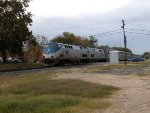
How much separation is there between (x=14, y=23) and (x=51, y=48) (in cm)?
864

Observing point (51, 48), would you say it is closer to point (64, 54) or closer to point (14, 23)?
point (64, 54)

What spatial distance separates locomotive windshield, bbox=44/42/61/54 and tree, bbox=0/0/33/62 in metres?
6.06

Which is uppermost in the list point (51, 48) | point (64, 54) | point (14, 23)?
point (14, 23)

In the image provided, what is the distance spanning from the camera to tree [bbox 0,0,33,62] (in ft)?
214

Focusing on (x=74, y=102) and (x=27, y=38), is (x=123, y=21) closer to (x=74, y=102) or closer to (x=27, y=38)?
(x=27, y=38)

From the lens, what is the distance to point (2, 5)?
2611 inches

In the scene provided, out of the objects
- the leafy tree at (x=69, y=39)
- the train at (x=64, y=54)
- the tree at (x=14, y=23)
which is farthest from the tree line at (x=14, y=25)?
the leafy tree at (x=69, y=39)

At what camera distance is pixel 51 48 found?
6334cm

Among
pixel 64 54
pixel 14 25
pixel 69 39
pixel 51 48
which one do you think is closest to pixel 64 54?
pixel 64 54

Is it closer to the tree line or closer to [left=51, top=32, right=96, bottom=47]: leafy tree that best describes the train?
the tree line

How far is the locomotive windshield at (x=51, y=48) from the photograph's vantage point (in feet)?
206

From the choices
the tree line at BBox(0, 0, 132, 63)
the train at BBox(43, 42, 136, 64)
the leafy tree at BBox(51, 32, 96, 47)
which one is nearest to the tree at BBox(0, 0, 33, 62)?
the tree line at BBox(0, 0, 132, 63)

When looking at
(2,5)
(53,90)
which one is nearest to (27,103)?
(53,90)

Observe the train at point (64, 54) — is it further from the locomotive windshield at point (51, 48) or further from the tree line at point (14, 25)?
the tree line at point (14, 25)
